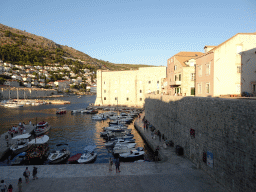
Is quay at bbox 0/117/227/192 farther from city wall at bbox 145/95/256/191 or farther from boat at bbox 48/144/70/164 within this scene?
boat at bbox 48/144/70/164

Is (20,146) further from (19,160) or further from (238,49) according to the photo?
(238,49)

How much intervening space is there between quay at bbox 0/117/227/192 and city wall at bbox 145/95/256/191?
1076 mm

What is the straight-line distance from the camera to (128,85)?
6950 cm

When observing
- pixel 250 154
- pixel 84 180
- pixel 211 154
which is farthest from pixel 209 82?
pixel 84 180

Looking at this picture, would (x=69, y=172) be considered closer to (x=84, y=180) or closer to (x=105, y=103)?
(x=84, y=180)

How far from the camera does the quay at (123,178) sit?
1102 cm

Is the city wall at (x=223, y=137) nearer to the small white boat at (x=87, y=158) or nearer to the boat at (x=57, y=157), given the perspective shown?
the small white boat at (x=87, y=158)

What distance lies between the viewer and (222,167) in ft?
34.9

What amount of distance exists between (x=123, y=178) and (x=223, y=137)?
23.5ft

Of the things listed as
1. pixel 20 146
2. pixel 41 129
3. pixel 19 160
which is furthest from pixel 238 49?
pixel 41 129

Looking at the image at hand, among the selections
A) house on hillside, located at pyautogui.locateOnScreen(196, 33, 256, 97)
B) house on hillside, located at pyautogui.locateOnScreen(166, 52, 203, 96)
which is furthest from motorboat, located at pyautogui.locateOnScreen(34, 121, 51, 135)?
house on hillside, located at pyautogui.locateOnScreen(196, 33, 256, 97)

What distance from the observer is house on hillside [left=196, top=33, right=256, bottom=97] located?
18.0m

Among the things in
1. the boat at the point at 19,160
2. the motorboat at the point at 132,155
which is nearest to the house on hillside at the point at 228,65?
the motorboat at the point at 132,155

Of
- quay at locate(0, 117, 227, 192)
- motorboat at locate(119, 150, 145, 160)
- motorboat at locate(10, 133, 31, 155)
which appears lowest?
motorboat at locate(119, 150, 145, 160)
